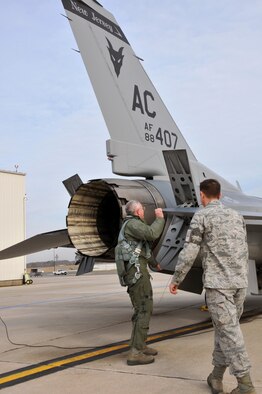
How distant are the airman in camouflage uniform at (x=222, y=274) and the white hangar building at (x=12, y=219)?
2165cm

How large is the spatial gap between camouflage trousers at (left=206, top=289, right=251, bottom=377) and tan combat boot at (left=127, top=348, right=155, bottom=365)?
1.18m

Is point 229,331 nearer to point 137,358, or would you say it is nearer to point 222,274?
point 222,274

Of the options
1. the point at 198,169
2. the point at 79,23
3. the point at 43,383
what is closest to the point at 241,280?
the point at 43,383

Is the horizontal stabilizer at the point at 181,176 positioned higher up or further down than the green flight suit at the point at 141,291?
higher up

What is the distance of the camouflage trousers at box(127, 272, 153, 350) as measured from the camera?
4945 mm

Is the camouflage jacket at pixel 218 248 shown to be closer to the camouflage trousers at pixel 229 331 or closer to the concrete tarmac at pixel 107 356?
the camouflage trousers at pixel 229 331

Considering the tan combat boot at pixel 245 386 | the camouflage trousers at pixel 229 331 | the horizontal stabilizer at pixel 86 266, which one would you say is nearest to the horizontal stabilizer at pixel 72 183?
the horizontal stabilizer at pixel 86 266

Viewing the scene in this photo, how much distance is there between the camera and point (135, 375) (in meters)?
4.37

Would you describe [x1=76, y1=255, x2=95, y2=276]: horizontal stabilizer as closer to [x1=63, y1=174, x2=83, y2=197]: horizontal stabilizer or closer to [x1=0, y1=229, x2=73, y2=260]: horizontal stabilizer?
[x1=0, y1=229, x2=73, y2=260]: horizontal stabilizer

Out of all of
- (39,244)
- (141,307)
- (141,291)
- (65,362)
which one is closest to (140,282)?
(141,291)

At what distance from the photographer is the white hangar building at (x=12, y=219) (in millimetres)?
24453

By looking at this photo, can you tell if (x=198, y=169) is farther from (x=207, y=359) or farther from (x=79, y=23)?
(x=207, y=359)

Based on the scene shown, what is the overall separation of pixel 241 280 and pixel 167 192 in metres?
3.25

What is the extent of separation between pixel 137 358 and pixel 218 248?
172 cm
